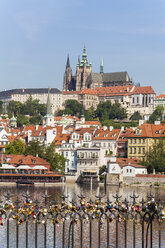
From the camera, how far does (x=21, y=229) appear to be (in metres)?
49.7

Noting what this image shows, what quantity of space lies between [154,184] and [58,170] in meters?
18.1

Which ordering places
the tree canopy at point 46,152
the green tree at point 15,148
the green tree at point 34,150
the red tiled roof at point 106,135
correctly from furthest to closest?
the red tiled roof at point 106,135, the green tree at point 15,148, the green tree at point 34,150, the tree canopy at point 46,152

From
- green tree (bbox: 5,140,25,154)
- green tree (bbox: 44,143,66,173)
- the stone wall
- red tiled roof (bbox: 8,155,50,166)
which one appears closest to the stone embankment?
the stone wall

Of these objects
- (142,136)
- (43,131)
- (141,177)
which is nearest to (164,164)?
(141,177)

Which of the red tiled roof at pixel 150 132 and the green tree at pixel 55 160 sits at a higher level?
the red tiled roof at pixel 150 132

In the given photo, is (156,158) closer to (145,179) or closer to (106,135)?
(145,179)

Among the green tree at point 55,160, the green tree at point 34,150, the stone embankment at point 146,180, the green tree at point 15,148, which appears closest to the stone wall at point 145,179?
the stone embankment at point 146,180

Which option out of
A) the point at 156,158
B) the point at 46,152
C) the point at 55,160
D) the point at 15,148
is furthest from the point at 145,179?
the point at 15,148

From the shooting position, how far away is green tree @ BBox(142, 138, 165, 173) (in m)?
97.2

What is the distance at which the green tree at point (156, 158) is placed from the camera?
319 ft

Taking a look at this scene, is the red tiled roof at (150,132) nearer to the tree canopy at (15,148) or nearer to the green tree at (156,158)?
the green tree at (156,158)

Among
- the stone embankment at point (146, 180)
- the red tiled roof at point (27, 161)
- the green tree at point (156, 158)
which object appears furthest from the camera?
the red tiled roof at point (27, 161)

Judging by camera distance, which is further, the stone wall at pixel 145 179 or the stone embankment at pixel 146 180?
the stone wall at pixel 145 179

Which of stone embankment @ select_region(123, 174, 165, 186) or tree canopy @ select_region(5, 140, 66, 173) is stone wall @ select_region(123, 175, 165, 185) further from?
tree canopy @ select_region(5, 140, 66, 173)
